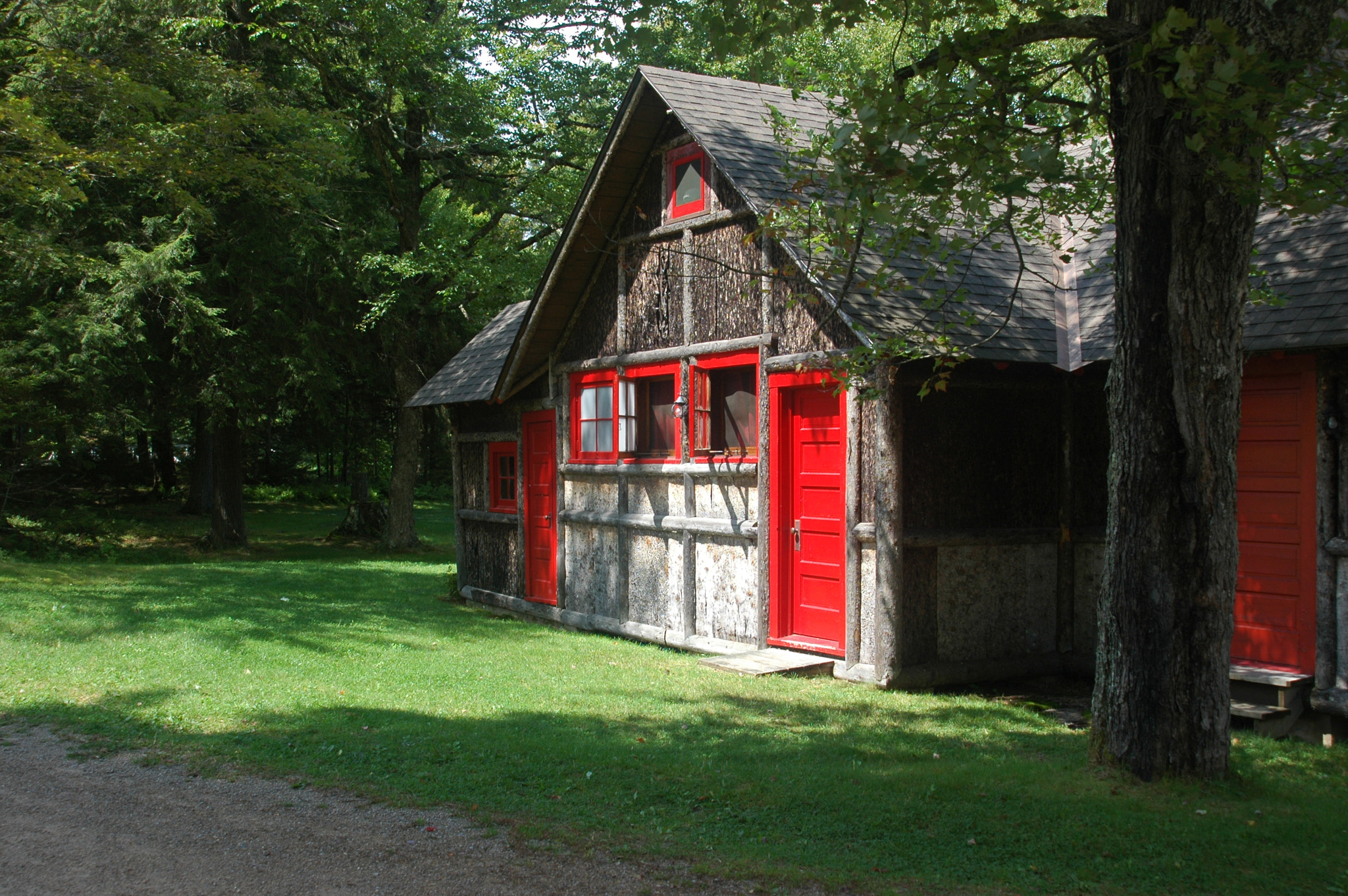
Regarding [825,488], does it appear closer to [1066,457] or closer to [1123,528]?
[1066,457]

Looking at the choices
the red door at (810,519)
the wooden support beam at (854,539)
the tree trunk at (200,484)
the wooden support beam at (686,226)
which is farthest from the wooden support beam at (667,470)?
the tree trunk at (200,484)

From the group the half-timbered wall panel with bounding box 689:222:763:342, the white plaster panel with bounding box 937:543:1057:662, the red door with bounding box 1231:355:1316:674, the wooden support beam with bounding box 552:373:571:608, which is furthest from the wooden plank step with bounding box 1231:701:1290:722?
the wooden support beam with bounding box 552:373:571:608

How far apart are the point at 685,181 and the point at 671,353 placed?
77.2 inches

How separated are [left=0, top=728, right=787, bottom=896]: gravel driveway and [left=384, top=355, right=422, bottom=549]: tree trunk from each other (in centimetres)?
1842

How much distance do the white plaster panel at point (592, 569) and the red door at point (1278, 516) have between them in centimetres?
710

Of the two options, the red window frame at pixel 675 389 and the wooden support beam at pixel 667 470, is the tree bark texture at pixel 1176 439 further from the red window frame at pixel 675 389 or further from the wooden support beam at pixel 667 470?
the red window frame at pixel 675 389

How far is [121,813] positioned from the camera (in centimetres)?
582

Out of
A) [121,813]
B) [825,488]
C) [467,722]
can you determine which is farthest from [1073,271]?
[121,813]

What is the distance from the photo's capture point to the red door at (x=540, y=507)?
48.6 feet

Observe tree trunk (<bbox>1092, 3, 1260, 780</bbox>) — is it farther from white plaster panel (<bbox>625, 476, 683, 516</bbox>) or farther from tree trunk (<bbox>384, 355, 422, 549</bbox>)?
tree trunk (<bbox>384, 355, 422, 549</bbox>)

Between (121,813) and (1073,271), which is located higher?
(1073,271)

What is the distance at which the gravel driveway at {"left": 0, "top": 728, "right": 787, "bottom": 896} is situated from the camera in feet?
15.7

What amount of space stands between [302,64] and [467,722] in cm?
2040

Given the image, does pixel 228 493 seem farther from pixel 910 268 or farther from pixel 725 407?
pixel 910 268
